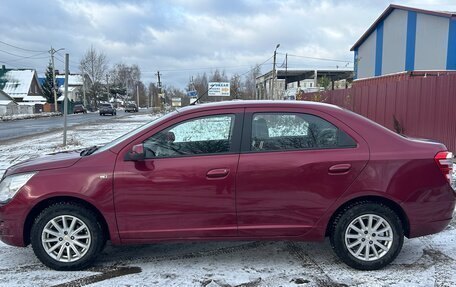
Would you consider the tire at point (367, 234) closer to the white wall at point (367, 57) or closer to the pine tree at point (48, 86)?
the white wall at point (367, 57)

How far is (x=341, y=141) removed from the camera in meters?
3.87

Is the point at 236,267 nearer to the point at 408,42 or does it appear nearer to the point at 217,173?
the point at 217,173

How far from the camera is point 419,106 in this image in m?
10.8

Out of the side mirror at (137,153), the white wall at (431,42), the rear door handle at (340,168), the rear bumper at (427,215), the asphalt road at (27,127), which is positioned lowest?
the asphalt road at (27,127)

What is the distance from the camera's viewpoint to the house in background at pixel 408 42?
18156mm

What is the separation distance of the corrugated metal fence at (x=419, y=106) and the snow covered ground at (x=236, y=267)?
6.08m

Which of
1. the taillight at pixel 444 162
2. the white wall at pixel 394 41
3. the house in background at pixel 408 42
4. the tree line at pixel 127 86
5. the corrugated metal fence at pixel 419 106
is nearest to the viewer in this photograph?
the taillight at pixel 444 162

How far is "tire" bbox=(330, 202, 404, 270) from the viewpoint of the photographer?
3797 millimetres

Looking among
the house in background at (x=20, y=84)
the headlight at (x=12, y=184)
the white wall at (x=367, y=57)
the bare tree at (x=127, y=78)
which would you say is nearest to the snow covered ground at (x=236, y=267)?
the headlight at (x=12, y=184)

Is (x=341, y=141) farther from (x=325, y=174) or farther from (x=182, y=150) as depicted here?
(x=182, y=150)

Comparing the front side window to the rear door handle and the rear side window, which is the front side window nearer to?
the rear side window

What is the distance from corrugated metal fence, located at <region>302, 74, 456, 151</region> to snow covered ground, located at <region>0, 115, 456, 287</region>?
608 centimetres

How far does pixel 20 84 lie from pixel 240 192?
81.5m

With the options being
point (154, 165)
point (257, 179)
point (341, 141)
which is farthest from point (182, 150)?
point (341, 141)
